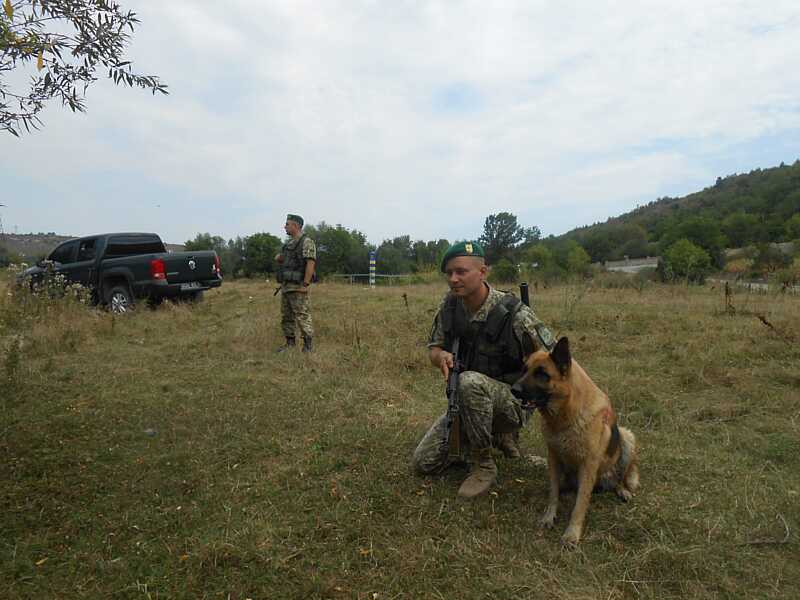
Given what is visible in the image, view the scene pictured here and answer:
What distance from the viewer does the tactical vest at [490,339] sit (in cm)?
289

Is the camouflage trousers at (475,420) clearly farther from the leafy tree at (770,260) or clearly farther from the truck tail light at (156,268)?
the leafy tree at (770,260)

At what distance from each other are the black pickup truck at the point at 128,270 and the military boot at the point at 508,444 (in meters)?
8.56

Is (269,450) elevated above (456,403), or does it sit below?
below

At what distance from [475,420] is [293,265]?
4456mm

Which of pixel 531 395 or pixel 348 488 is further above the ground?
pixel 531 395

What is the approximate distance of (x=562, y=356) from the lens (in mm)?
2291

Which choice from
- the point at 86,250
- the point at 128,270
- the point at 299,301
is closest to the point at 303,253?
the point at 299,301

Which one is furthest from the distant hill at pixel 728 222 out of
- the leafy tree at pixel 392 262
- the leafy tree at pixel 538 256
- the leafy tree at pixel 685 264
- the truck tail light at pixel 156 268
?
the truck tail light at pixel 156 268

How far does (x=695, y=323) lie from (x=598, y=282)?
7786mm

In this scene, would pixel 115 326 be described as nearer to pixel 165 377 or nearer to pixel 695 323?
pixel 165 377

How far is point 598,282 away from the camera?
48.8ft

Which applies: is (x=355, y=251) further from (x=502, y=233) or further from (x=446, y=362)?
(x=446, y=362)

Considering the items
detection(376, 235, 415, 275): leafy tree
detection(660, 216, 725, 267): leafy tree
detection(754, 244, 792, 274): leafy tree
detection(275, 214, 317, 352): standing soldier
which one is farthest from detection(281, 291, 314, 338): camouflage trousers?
detection(376, 235, 415, 275): leafy tree

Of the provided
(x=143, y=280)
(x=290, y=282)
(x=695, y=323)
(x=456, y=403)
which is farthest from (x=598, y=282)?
(x=456, y=403)
